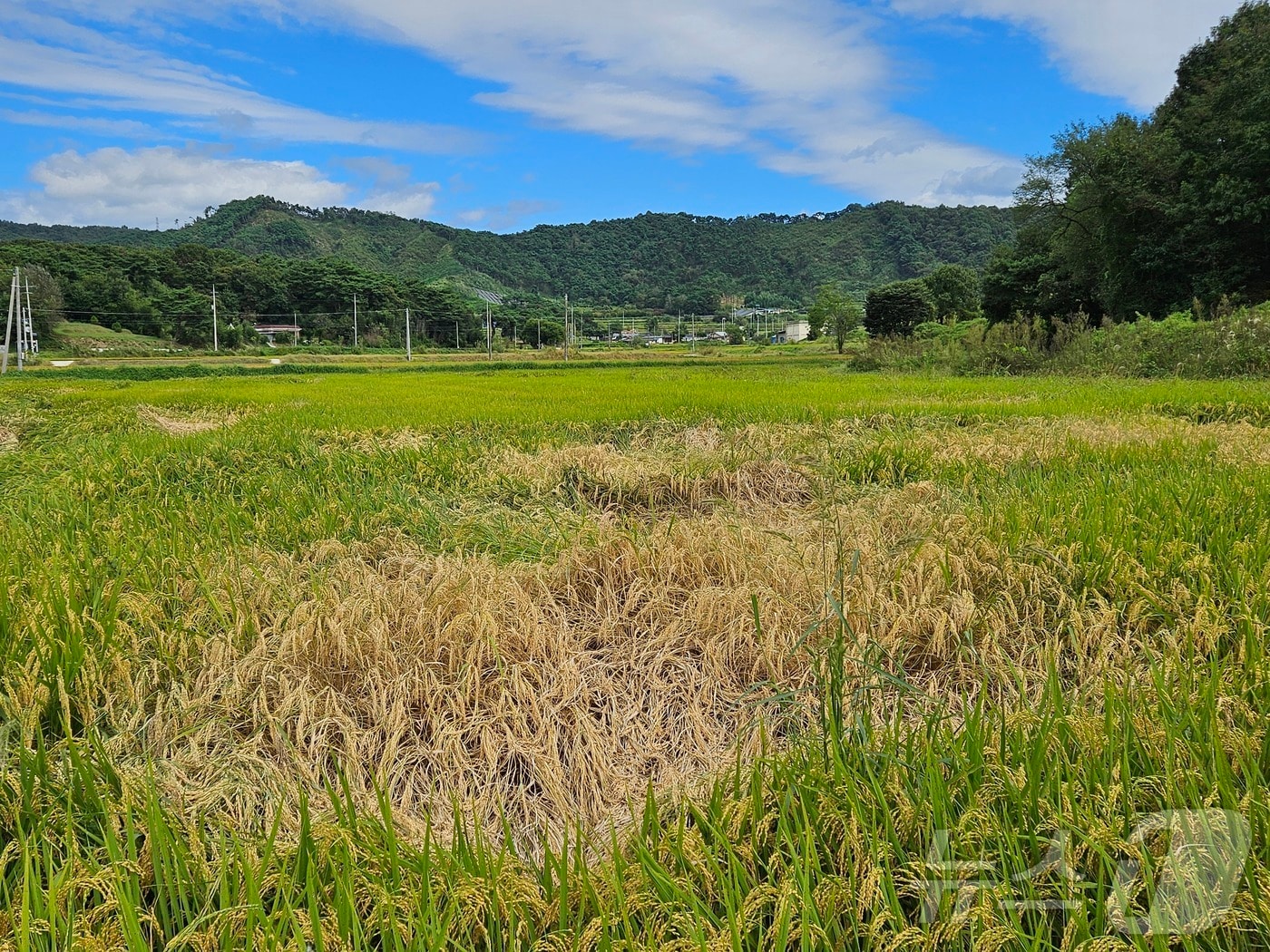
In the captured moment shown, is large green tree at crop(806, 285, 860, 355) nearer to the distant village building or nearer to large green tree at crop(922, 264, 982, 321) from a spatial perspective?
large green tree at crop(922, 264, 982, 321)

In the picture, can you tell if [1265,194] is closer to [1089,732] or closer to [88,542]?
[1089,732]

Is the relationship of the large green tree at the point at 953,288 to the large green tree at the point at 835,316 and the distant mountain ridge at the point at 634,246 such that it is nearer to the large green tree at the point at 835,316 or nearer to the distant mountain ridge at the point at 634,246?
the large green tree at the point at 835,316

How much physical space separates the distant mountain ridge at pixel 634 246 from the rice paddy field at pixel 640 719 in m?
102

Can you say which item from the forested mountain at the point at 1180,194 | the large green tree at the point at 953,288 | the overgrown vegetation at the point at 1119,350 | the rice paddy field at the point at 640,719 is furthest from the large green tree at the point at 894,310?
the rice paddy field at the point at 640,719

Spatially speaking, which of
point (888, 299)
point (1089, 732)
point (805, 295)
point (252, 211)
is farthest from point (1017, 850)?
point (252, 211)

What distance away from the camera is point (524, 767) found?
192 cm

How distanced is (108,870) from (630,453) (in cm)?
479

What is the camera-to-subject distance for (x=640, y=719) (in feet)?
7.06

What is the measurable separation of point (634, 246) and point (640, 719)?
12950 centimetres

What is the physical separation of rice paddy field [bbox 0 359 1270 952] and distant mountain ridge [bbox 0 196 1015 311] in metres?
102

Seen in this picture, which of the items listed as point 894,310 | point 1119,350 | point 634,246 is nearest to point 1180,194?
point 1119,350

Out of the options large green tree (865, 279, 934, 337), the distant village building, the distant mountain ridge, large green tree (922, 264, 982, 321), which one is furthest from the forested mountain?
the distant mountain ridge

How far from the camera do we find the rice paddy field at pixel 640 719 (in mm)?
1244

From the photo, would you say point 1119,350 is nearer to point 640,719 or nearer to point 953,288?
point 640,719
